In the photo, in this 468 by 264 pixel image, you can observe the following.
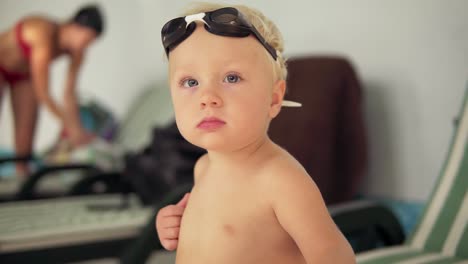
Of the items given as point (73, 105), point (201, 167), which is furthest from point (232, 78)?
point (73, 105)

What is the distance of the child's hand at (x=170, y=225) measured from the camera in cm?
82

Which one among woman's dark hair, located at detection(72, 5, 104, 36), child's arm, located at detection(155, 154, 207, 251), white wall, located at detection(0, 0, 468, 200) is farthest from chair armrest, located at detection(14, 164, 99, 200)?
child's arm, located at detection(155, 154, 207, 251)

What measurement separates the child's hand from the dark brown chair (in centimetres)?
101

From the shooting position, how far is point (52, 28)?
3.56 meters

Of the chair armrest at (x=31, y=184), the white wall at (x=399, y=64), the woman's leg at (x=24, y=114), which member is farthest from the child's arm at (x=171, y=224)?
the woman's leg at (x=24, y=114)

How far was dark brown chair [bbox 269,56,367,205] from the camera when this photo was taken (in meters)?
1.85

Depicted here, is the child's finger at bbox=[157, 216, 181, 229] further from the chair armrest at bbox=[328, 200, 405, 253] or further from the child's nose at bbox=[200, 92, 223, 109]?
the chair armrest at bbox=[328, 200, 405, 253]

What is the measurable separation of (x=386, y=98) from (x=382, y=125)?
0.29 ft

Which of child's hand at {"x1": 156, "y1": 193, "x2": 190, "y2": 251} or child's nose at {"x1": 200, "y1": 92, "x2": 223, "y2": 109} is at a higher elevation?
child's nose at {"x1": 200, "y1": 92, "x2": 223, "y2": 109}

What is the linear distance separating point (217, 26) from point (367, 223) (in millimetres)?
824

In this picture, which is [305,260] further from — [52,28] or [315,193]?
[52,28]

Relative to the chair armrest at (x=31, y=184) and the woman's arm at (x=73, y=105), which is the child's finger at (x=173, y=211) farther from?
the woman's arm at (x=73, y=105)

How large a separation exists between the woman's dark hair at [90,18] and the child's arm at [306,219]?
10.2 feet

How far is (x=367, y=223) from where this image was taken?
54.7 inches
